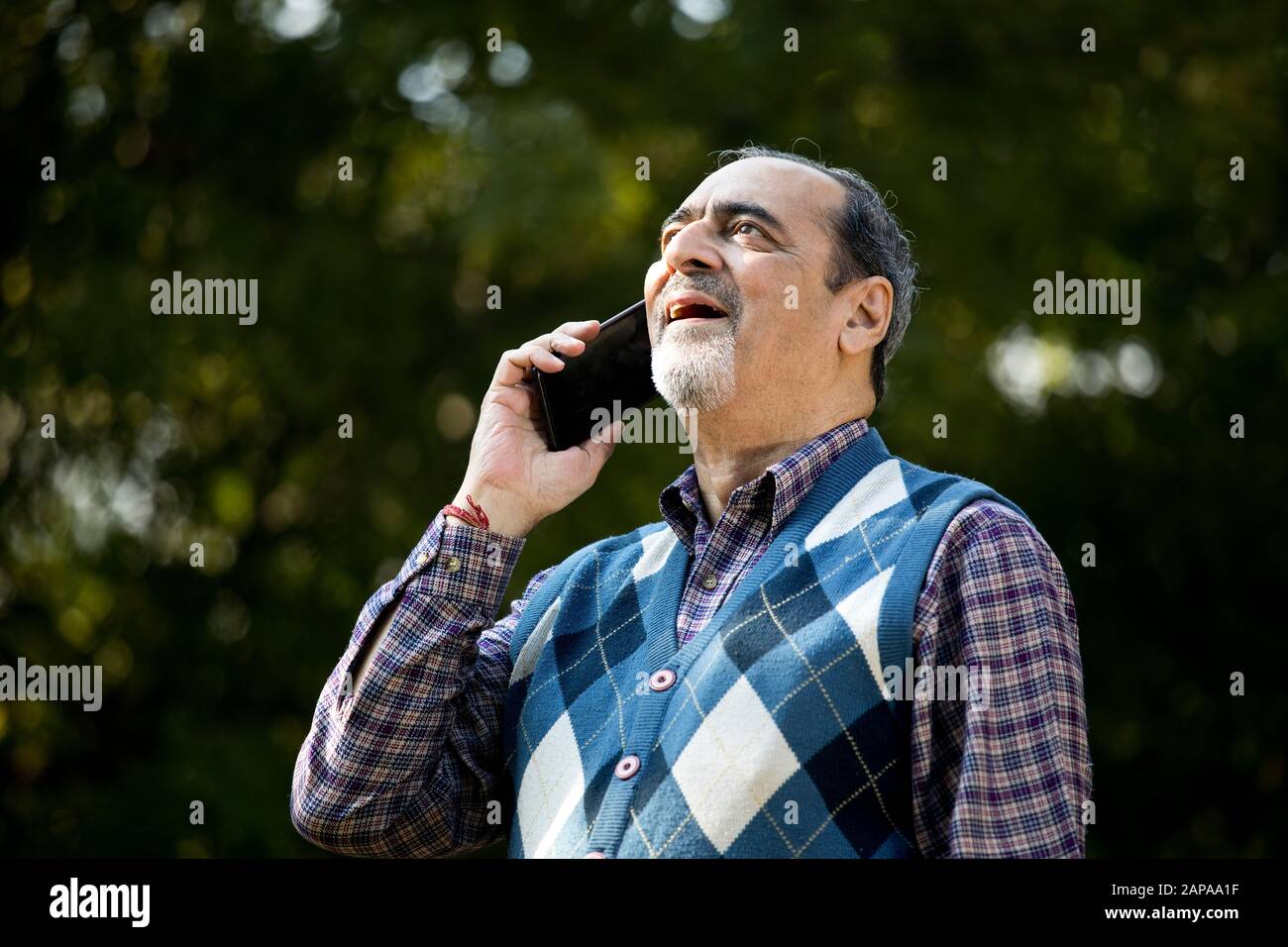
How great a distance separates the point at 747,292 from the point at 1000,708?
0.93 metres

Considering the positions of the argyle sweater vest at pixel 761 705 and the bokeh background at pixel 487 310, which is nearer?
the argyle sweater vest at pixel 761 705

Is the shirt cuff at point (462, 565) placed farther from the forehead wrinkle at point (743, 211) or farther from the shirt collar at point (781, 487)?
the forehead wrinkle at point (743, 211)

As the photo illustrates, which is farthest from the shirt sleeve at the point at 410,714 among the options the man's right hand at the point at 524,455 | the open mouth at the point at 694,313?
the open mouth at the point at 694,313

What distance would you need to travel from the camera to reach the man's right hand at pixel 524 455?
2.83 m

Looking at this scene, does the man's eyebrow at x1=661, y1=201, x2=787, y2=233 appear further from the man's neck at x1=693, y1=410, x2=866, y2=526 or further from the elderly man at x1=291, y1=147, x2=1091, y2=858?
the man's neck at x1=693, y1=410, x2=866, y2=526

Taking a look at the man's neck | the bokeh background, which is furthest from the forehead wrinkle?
the bokeh background

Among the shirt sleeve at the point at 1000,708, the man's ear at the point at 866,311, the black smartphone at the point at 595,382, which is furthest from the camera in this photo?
the black smartphone at the point at 595,382

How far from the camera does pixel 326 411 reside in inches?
298

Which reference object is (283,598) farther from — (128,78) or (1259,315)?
(1259,315)

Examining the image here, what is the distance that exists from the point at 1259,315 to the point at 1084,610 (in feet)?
5.00

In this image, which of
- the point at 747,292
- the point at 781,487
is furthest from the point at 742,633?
the point at 747,292

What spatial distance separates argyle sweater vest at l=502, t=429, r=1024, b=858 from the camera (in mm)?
2262
